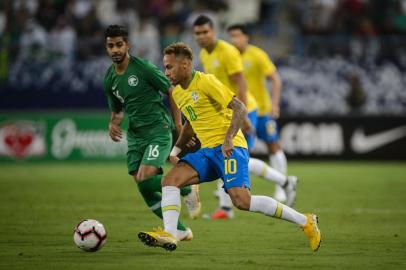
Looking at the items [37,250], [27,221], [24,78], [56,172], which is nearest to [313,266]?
[37,250]

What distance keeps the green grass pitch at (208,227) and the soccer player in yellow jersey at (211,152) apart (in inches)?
14.1

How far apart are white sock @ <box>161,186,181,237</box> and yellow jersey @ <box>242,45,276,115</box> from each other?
569 cm

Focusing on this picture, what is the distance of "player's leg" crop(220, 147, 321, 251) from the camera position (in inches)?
308

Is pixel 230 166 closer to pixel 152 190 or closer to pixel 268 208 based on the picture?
pixel 268 208

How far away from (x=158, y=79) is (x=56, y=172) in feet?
32.0

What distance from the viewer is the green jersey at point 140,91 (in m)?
8.98

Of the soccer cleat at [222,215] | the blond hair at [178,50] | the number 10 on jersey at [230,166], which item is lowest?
the soccer cleat at [222,215]

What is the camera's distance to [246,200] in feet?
25.6

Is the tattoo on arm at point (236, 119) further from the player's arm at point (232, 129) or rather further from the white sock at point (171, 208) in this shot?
the white sock at point (171, 208)

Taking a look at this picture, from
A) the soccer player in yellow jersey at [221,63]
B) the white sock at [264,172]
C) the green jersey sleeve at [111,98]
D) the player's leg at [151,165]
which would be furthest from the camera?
the white sock at [264,172]

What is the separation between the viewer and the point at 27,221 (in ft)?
34.1

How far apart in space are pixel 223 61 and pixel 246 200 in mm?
3545

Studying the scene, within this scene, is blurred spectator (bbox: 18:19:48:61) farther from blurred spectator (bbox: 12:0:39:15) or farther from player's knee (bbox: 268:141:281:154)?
player's knee (bbox: 268:141:281:154)

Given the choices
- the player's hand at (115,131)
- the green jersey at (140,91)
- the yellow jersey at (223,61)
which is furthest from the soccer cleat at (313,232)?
the yellow jersey at (223,61)
